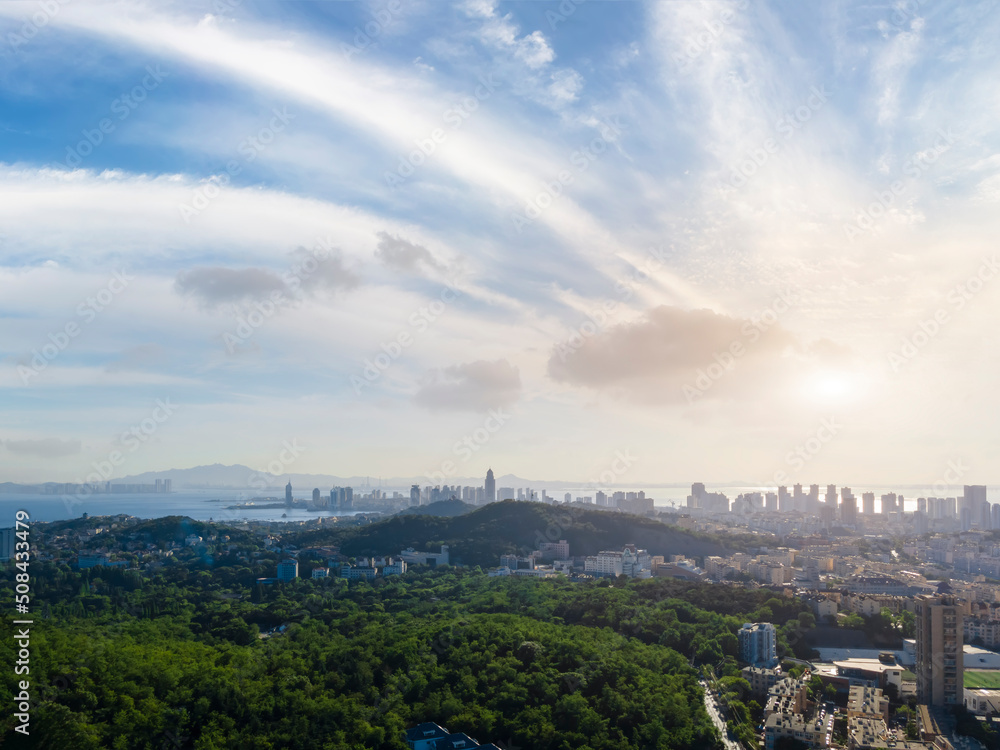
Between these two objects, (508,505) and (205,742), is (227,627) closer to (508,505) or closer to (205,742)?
(205,742)

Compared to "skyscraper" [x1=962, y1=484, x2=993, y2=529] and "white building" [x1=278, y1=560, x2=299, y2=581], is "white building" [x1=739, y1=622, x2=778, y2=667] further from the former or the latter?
"skyscraper" [x1=962, y1=484, x2=993, y2=529]

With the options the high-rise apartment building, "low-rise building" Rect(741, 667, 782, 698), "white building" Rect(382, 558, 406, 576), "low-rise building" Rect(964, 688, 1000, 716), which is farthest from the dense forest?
"white building" Rect(382, 558, 406, 576)

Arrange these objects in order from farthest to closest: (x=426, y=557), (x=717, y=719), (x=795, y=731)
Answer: (x=426, y=557)
(x=717, y=719)
(x=795, y=731)

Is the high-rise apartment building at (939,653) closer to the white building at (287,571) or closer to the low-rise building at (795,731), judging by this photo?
the low-rise building at (795,731)

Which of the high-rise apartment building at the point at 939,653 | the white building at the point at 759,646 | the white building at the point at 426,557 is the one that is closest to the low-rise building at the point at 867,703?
the high-rise apartment building at the point at 939,653

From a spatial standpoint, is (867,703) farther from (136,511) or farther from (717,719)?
(136,511)

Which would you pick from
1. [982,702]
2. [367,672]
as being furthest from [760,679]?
[367,672]

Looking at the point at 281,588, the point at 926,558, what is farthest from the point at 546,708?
the point at 926,558
